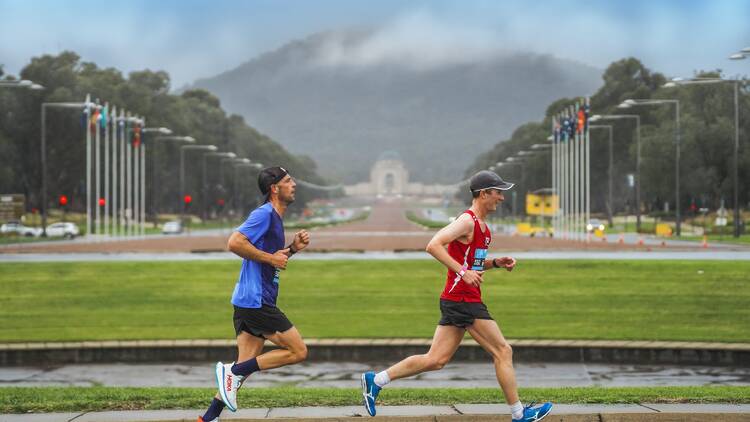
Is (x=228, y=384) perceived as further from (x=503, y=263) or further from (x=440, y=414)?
(x=503, y=263)

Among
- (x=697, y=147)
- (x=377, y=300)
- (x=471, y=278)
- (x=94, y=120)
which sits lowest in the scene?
(x=377, y=300)

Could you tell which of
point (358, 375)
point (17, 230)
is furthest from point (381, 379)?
point (17, 230)

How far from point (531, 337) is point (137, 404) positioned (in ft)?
34.0

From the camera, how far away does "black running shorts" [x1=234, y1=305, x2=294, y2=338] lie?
9797mm

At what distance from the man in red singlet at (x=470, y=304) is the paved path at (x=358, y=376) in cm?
549

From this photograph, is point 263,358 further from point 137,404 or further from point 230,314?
point 230,314

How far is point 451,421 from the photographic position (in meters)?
9.93

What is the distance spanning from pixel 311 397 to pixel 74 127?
320ft

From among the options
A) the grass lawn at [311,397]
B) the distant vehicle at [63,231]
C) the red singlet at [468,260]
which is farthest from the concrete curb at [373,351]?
the distant vehicle at [63,231]

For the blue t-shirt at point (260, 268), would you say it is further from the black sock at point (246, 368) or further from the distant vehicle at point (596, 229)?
the distant vehicle at point (596, 229)

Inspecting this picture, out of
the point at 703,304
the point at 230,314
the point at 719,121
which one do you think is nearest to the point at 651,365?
the point at 703,304

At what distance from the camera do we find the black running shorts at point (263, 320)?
9797mm

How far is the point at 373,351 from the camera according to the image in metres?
19.2

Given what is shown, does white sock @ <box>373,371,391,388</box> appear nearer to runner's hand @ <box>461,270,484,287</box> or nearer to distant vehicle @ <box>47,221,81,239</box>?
runner's hand @ <box>461,270,484,287</box>
